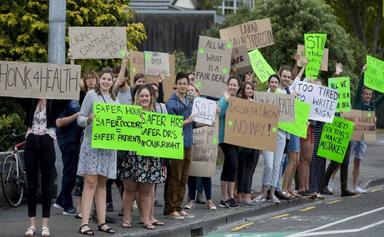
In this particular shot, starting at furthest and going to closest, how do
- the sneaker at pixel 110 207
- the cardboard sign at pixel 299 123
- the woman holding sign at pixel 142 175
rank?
the cardboard sign at pixel 299 123, the sneaker at pixel 110 207, the woman holding sign at pixel 142 175

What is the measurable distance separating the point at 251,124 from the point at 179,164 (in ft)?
5.42

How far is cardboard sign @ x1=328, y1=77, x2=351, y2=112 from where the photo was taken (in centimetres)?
1466

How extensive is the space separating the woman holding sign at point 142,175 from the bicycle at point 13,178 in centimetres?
205

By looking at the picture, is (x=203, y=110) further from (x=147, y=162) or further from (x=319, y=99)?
(x=319, y=99)

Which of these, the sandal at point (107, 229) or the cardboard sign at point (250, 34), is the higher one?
the cardboard sign at point (250, 34)

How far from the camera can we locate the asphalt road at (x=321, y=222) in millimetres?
10984

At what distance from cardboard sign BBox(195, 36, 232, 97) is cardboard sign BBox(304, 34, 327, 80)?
1.95m


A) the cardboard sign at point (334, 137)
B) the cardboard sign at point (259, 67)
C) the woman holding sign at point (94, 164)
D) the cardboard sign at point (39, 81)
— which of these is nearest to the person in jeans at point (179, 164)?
the woman holding sign at point (94, 164)

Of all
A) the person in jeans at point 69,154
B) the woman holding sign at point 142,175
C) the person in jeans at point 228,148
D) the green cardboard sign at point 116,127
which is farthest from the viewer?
the person in jeans at point 228,148

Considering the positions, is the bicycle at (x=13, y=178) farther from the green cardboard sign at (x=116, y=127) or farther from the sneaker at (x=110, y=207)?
the green cardboard sign at (x=116, y=127)

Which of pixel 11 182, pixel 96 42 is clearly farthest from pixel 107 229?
pixel 96 42

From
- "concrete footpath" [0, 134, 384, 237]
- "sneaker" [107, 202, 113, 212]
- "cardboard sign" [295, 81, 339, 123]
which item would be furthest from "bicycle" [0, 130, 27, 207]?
"cardboard sign" [295, 81, 339, 123]

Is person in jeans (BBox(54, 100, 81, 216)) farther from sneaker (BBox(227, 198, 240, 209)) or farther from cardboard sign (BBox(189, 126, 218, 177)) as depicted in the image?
sneaker (BBox(227, 198, 240, 209))

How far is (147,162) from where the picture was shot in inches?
420
